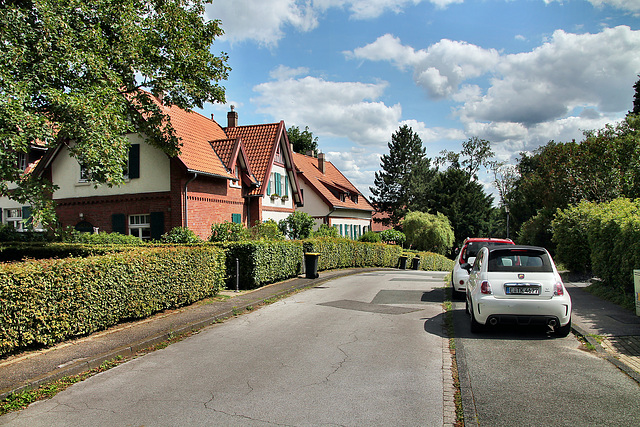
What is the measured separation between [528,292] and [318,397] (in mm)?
4656

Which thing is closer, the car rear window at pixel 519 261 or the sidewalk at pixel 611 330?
the sidewalk at pixel 611 330

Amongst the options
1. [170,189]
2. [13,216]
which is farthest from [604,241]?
[13,216]

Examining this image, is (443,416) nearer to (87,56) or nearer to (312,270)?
(87,56)

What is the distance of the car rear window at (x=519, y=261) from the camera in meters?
8.75

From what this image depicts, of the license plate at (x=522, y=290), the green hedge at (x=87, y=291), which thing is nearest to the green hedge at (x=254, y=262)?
the green hedge at (x=87, y=291)

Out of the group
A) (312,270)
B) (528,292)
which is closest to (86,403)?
(528,292)

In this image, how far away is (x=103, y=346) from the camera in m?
7.82

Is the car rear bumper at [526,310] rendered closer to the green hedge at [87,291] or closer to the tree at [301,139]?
the green hedge at [87,291]

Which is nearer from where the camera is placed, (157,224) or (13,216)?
(157,224)

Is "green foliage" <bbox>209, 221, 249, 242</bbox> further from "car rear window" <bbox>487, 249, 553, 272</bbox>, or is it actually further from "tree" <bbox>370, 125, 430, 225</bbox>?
"tree" <bbox>370, 125, 430, 225</bbox>

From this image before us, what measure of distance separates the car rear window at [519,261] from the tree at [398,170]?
6173 centimetres

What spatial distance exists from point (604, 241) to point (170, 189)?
696 inches

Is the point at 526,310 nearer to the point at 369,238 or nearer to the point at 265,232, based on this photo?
the point at 265,232

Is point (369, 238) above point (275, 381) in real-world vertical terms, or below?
above
